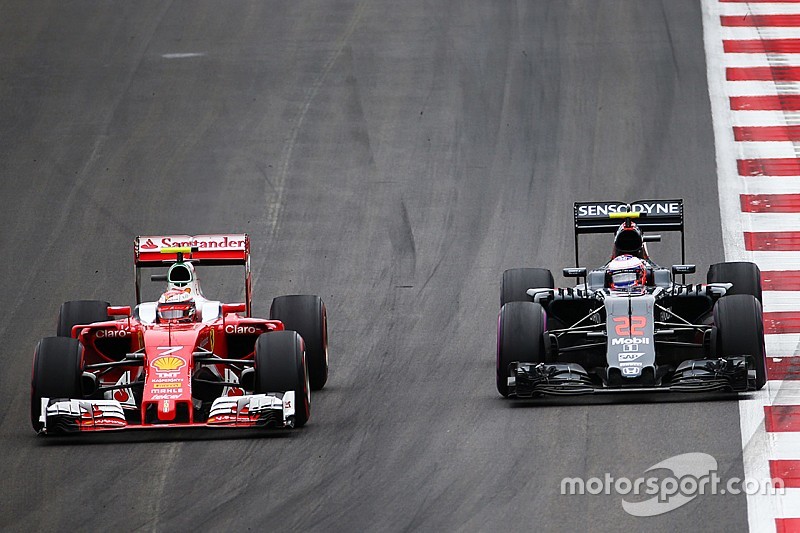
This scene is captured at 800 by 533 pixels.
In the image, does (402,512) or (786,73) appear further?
(786,73)

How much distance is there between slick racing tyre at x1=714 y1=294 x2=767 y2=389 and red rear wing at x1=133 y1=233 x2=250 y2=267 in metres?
5.34

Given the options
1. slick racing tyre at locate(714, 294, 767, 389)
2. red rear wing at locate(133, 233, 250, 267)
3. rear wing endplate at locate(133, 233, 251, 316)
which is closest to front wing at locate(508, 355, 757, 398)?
slick racing tyre at locate(714, 294, 767, 389)

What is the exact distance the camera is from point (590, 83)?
95.2ft

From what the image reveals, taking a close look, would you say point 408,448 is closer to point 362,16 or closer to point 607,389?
point 607,389

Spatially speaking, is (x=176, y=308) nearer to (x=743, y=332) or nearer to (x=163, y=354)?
(x=163, y=354)

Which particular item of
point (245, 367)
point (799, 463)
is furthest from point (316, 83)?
point (799, 463)

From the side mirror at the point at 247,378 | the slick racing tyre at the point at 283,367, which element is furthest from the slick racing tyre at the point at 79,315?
the slick racing tyre at the point at 283,367

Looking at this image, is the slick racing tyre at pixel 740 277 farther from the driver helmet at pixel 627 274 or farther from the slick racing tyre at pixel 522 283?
the slick racing tyre at pixel 522 283

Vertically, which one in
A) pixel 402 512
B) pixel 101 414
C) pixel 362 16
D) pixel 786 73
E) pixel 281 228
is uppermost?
pixel 362 16

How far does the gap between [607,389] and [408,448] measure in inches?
87.1

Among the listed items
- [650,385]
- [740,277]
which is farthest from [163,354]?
[740,277]

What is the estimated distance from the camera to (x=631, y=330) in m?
17.7

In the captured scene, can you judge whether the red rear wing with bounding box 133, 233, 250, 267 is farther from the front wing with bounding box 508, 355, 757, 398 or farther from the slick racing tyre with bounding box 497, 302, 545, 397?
the front wing with bounding box 508, 355, 757, 398

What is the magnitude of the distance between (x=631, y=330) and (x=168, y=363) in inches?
187
